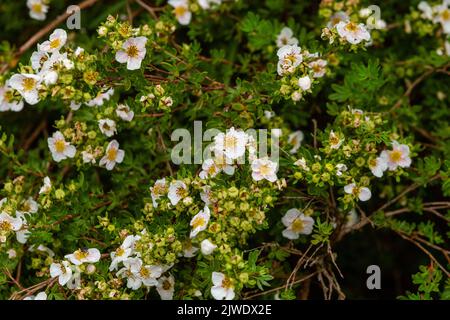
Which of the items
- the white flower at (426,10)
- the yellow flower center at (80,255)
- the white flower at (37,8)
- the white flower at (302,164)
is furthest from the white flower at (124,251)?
the white flower at (426,10)

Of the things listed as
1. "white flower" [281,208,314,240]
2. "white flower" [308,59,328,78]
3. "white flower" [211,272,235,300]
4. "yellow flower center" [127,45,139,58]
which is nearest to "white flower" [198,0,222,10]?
"white flower" [308,59,328,78]

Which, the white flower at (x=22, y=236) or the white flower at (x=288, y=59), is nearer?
the white flower at (x=288, y=59)

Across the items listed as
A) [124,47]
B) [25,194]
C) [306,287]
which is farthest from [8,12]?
[306,287]

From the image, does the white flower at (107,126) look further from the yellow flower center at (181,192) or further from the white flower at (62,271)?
the white flower at (62,271)

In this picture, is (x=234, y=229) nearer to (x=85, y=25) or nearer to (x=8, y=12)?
(x=85, y=25)

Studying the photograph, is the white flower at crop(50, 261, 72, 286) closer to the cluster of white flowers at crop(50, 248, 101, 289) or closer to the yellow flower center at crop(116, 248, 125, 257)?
the cluster of white flowers at crop(50, 248, 101, 289)

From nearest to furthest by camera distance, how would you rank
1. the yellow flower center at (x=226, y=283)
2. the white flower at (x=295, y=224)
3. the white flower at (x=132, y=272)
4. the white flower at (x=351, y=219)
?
the yellow flower center at (x=226, y=283) < the white flower at (x=132, y=272) < the white flower at (x=295, y=224) < the white flower at (x=351, y=219)
